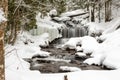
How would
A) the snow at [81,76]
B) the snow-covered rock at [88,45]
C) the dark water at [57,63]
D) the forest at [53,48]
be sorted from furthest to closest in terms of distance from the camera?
the snow-covered rock at [88,45] → the dark water at [57,63] → the forest at [53,48] → the snow at [81,76]

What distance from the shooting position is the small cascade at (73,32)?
79.4 feet

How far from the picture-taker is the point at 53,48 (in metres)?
19.0

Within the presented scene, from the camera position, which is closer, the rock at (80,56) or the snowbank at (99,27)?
the rock at (80,56)

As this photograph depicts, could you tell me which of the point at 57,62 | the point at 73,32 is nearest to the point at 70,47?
the point at 57,62

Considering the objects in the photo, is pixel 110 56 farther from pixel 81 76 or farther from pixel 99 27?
pixel 99 27

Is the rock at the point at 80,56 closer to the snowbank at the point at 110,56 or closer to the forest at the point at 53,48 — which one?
the forest at the point at 53,48

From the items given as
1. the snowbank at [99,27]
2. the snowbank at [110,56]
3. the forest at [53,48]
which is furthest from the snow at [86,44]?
the snowbank at [99,27]

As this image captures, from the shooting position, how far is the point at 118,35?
53.0 ft

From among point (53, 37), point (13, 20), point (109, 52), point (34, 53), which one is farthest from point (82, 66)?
point (53, 37)

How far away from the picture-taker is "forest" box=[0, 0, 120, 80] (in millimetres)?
8500

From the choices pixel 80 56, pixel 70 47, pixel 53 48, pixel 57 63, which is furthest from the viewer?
pixel 53 48

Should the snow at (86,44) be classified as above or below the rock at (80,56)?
above

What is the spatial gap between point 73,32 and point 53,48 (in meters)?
6.00

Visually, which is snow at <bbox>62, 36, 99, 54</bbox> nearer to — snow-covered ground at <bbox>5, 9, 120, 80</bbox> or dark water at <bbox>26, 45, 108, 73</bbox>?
snow-covered ground at <bbox>5, 9, 120, 80</bbox>
